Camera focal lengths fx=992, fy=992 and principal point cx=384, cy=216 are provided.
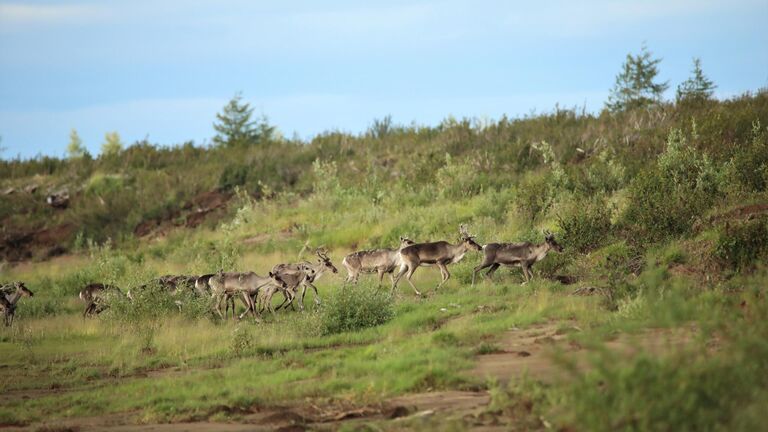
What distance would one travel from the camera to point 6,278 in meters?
33.4

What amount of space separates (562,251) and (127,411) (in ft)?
36.6

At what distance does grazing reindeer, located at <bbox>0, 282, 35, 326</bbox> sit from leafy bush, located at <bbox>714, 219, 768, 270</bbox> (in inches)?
593

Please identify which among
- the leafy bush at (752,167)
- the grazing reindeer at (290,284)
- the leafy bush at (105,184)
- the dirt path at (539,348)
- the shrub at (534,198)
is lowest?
the dirt path at (539,348)

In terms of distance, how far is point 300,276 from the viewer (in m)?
21.4

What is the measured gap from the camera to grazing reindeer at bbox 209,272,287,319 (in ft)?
68.3

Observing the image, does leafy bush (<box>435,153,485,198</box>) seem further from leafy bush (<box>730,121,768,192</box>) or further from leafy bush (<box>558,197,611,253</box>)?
leafy bush (<box>730,121,768,192</box>)

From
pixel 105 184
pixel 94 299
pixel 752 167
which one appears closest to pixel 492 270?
pixel 752 167

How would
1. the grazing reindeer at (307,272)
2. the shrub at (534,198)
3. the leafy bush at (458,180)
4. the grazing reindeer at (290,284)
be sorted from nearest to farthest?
the grazing reindeer at (290,284)
the grazing reindeer at (307,272)
the shrub at (534,198)
the leafy bush at (458,180)

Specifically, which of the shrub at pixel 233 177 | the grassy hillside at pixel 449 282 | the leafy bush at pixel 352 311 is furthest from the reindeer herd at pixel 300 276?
the shrub at pixel 233 177

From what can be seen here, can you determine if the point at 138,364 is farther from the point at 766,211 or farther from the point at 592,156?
the point at 592,156

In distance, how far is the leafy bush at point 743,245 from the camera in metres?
18.0

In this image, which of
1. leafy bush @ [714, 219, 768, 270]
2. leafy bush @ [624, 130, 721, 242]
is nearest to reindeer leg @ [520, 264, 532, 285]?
leafy bush @ [624, 130, 721, 242]

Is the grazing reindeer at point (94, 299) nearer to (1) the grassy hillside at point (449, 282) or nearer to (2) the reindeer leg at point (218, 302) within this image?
(1) the grassy hillside at point (449, 282)

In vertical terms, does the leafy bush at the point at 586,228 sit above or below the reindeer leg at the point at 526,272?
above
